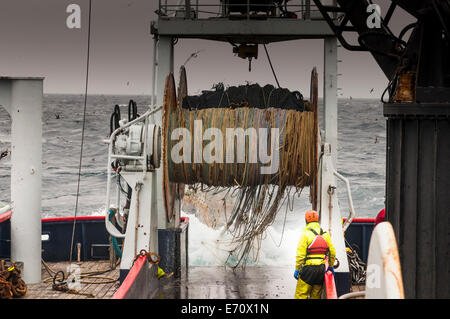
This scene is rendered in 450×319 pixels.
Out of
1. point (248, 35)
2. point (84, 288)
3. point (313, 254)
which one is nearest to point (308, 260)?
point (313, 254)

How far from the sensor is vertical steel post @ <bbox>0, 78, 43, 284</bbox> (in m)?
9.04

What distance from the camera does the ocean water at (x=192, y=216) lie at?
58.2 ft

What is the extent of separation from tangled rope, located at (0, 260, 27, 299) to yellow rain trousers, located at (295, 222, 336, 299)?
366cm

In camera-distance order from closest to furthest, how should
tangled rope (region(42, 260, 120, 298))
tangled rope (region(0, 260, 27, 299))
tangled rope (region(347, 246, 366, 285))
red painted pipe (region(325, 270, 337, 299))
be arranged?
red painted pipe (region(325, 270, 337, 299))
tangled rope (region(0, 260, 27, 299))
tangled rope (region(42, 260, 120, 298))
tangled rope (region(347, 246, 366, 285))

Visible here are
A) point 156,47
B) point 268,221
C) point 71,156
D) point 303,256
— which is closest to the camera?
point 303,256

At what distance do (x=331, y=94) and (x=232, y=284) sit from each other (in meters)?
2.82

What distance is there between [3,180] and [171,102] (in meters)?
25.2

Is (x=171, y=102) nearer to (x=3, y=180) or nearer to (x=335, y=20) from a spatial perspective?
(x=335, y=20)

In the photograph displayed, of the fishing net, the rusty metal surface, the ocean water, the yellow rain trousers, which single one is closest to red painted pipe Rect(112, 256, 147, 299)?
the rusty metal surface

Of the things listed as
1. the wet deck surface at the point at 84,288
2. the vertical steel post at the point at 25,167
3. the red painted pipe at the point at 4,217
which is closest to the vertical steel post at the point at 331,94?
the wet deck surface at the point at 84,288

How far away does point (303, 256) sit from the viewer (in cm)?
711

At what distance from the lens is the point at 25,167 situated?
29.8ft

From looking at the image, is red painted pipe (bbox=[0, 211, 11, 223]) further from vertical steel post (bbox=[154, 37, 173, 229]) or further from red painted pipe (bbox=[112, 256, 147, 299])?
red painted pipe (bbox=[112, 256, 147, 299])
